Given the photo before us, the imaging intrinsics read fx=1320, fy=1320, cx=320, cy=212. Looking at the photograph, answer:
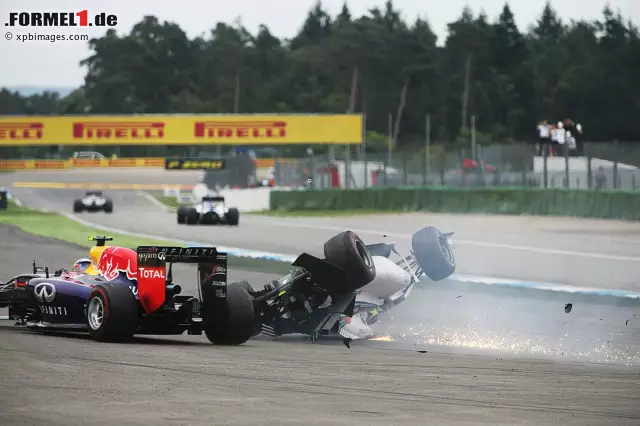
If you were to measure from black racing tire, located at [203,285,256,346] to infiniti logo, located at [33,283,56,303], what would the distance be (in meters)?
1.55

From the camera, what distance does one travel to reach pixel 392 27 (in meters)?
109

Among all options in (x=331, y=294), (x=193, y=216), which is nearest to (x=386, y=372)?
(x=331, y=294)

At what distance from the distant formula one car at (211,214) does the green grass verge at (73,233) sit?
9.63 feet

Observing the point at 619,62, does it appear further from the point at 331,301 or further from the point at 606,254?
the point at 331,301

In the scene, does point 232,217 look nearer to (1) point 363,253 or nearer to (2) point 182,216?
(2) point 182,216

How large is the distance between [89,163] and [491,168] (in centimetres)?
4647

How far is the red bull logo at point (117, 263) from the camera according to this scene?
1058cm

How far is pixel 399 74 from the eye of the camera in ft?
335

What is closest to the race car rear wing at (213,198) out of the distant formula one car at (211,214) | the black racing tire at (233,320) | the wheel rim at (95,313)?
the distant formula one car at (211,214)

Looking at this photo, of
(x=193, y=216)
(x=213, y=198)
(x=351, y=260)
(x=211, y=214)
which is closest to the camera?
(x=351, y=260)

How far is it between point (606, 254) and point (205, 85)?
3738 inches

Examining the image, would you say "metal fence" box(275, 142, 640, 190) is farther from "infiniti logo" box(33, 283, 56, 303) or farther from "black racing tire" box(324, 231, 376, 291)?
"infiniti logo" box(33, 283, 56, 303)

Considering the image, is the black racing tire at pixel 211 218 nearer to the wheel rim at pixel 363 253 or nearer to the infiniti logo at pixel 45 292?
the infiniti logo at pixel 45 292

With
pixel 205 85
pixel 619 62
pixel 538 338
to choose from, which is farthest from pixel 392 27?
pixel 538 338
